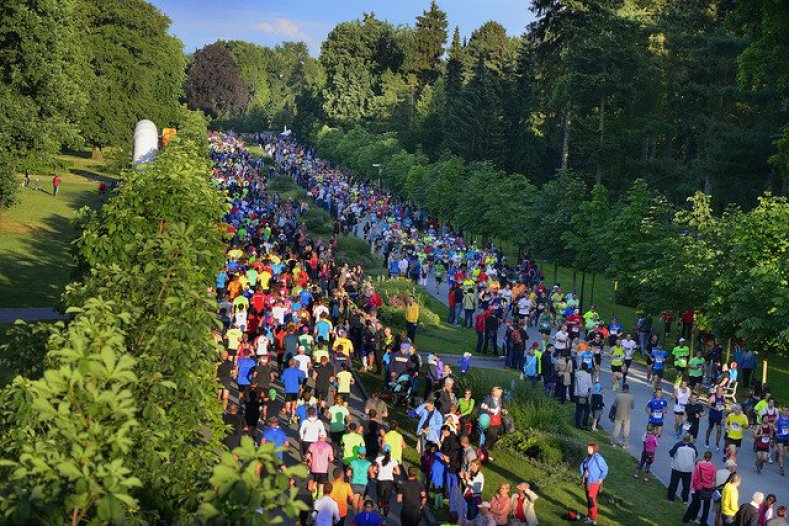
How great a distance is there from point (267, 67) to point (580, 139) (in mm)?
154135

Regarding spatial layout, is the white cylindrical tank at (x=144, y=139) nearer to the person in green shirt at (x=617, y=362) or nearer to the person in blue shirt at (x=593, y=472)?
the person in green shirt at (x=617, y=362)

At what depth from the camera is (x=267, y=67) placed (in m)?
199

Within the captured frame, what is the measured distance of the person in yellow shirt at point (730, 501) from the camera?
44.4 ft

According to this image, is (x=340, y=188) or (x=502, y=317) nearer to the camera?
(x=502, y=317)

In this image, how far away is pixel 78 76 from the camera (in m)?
46.8

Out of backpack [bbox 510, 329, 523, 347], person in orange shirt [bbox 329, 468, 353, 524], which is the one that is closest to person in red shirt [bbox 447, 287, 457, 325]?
backpack [bbox 510, 329, 523, 347]

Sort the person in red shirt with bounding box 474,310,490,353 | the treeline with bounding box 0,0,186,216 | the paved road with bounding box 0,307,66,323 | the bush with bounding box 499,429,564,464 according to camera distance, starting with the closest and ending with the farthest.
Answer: the bush with bounding box 499,429,564,464 → the person in red shirt with bounding box 474,310,490,353 → the paved road with bounding box 0,307,66,323 → the treeline with bounding box 0,0,186,216

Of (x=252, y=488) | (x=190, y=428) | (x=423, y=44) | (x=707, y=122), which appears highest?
(x=423, y=44)

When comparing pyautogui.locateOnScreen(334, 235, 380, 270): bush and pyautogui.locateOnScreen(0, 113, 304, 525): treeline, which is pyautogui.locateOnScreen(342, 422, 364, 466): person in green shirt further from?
pyautogui.locateOnScreen(334, 235, 380, 270): bush

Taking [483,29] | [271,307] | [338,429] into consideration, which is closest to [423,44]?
[483,29]

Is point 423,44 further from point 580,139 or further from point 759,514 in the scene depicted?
point 759,514

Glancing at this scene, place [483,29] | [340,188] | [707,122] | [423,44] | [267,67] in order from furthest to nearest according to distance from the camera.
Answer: [267,67] → [423,44] → [483,29] → [340,188] → [707,122]

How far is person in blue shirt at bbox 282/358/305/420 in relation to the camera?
17375 millimetres

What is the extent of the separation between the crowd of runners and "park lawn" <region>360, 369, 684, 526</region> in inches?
11.5
